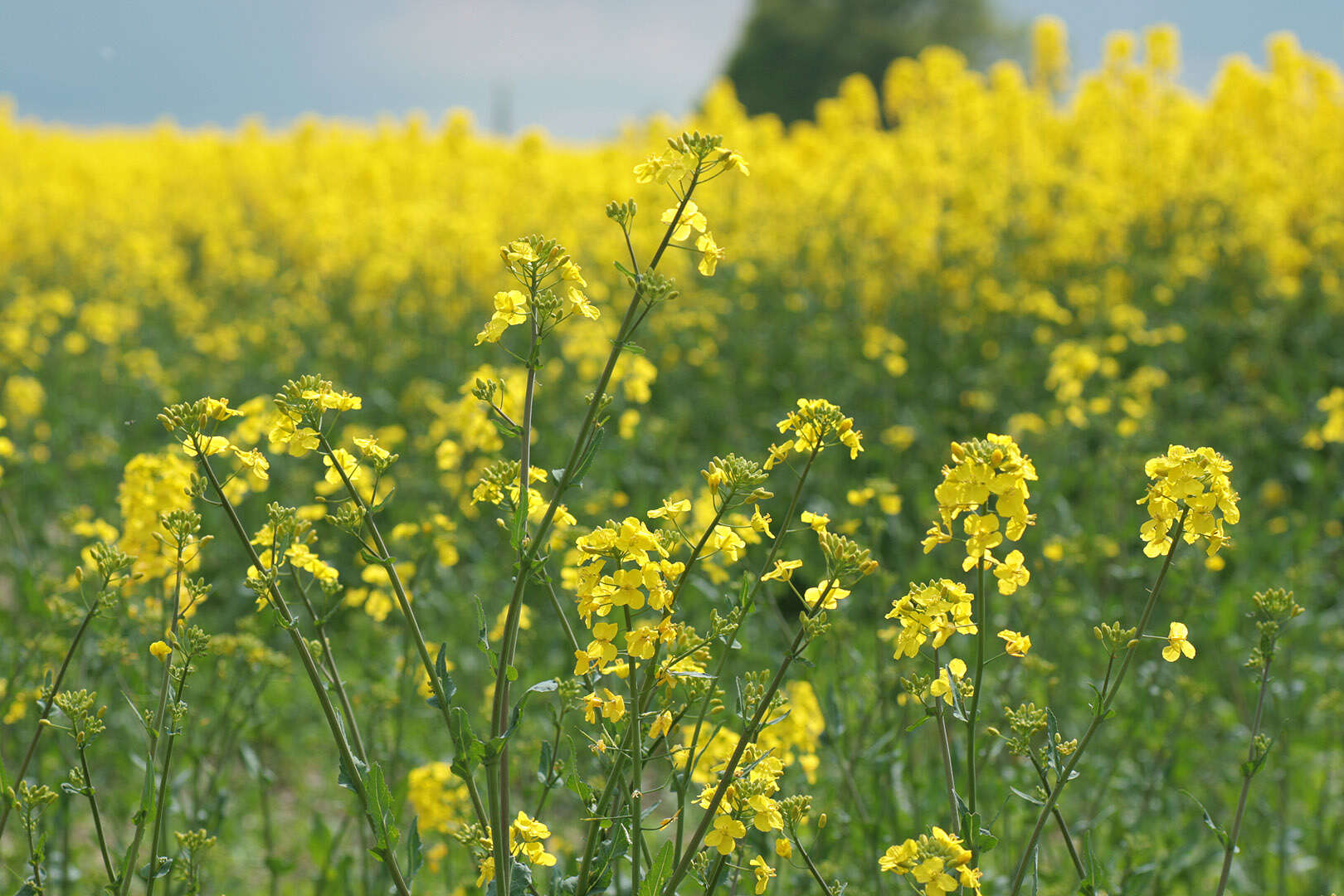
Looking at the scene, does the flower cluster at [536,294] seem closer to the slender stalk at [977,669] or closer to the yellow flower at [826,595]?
the yellow flower at [826,595]

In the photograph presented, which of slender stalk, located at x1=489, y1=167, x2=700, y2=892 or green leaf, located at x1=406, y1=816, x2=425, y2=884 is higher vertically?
slender stalk, located at x1=489, y1=167, x2=700, y2=892

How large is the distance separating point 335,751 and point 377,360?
145 inches

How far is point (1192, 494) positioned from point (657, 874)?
93 cm

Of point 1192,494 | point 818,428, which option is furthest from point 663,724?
point 1192,494

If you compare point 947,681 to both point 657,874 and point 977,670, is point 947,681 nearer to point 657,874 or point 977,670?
point 977,670

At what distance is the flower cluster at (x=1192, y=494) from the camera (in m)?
1.59

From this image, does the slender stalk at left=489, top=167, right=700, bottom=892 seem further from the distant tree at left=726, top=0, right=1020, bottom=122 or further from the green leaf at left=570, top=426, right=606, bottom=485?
the distant tree at left=726, top=0, right=1020, bottom=122

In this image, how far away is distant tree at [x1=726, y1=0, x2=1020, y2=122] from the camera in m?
32.3

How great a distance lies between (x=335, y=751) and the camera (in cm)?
409

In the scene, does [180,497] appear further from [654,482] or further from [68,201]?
[68,201]

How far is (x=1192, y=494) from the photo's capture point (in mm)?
1587

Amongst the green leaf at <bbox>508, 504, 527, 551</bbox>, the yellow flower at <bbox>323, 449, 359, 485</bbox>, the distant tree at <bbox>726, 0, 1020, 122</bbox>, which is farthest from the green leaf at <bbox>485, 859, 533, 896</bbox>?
the distant tree at <bbox>726, 0, 1020, 122</bbox>

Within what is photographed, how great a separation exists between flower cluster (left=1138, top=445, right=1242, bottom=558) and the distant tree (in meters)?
31.6

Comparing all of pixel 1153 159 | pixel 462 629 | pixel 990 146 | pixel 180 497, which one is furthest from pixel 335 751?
pixel 1153 159
